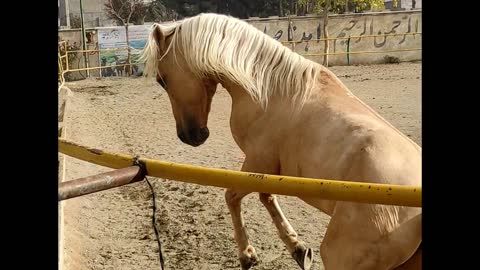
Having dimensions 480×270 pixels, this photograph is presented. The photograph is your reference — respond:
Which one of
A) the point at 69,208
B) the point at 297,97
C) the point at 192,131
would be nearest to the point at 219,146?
the point at 69,208

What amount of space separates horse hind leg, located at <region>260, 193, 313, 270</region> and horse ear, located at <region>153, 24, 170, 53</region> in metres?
1.11

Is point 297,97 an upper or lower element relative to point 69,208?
upper

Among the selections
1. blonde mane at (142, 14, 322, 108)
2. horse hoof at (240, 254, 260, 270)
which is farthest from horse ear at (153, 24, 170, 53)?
horse hoof at (240, 254, 260, 270)

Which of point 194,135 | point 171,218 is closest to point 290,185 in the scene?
point 194,135

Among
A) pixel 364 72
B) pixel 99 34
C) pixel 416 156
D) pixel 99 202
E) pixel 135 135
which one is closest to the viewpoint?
pixel 416 156

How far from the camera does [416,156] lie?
2.09 m

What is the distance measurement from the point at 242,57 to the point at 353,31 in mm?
20043

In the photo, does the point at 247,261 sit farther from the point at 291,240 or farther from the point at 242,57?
the point at 242,57

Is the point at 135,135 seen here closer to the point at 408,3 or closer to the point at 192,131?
the point at 192,131

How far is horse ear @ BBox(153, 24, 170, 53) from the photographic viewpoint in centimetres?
314

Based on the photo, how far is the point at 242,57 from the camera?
2.96m
